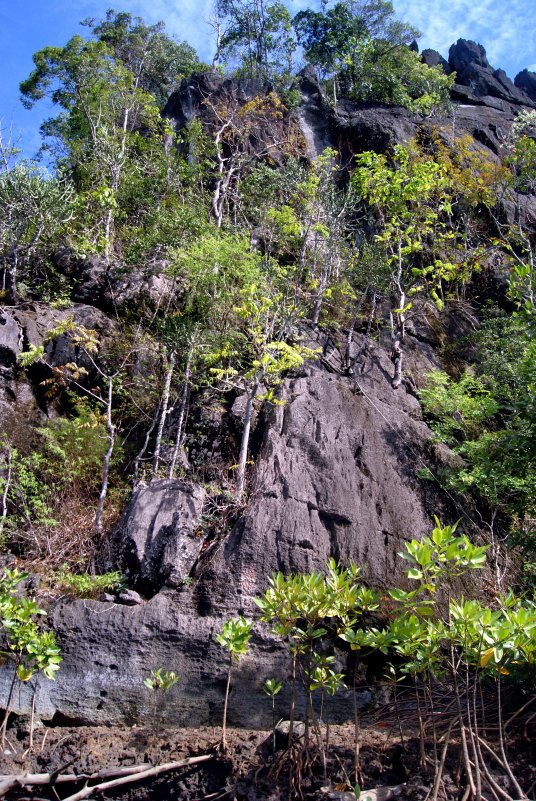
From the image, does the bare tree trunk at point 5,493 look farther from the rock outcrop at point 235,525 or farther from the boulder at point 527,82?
the boulder at point 527,82

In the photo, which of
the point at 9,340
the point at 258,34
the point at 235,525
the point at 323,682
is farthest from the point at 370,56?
the point at 323,682

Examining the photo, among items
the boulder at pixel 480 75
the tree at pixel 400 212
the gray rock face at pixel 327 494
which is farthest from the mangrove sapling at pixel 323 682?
the boulder at pixel 480 75

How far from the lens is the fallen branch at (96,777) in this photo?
412 cm

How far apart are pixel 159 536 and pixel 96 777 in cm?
286

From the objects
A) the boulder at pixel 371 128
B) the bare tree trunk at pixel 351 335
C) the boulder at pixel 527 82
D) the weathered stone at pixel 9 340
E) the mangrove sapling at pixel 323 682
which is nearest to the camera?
the mangrove sapling at pixel 323 682

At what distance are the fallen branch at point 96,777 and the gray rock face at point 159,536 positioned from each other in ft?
7.56

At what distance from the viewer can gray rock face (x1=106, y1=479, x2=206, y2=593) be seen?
6.70 metres

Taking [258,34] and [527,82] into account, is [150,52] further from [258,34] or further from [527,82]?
[527,82]

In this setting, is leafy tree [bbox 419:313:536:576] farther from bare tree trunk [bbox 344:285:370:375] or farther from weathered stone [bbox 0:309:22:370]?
weathered stone [bbox 0:309:22:370]

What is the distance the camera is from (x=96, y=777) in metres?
4.36

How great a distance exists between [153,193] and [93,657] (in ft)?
35.7

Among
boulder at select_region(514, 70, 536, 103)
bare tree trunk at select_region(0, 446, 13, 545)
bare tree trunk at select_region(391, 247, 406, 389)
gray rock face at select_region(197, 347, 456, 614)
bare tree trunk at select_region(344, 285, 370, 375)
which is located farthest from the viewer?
boulder at select_region(514, 70, 536, 103)

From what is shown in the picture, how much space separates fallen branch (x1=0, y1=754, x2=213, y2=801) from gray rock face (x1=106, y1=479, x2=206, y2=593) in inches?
90.7

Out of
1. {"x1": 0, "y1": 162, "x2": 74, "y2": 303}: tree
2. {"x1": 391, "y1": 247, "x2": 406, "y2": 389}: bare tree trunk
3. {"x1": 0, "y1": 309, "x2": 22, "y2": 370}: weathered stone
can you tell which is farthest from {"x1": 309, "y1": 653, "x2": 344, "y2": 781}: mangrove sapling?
{"x1": 0, "y1": 162, "x2": 74, "y2": 303}: tree
